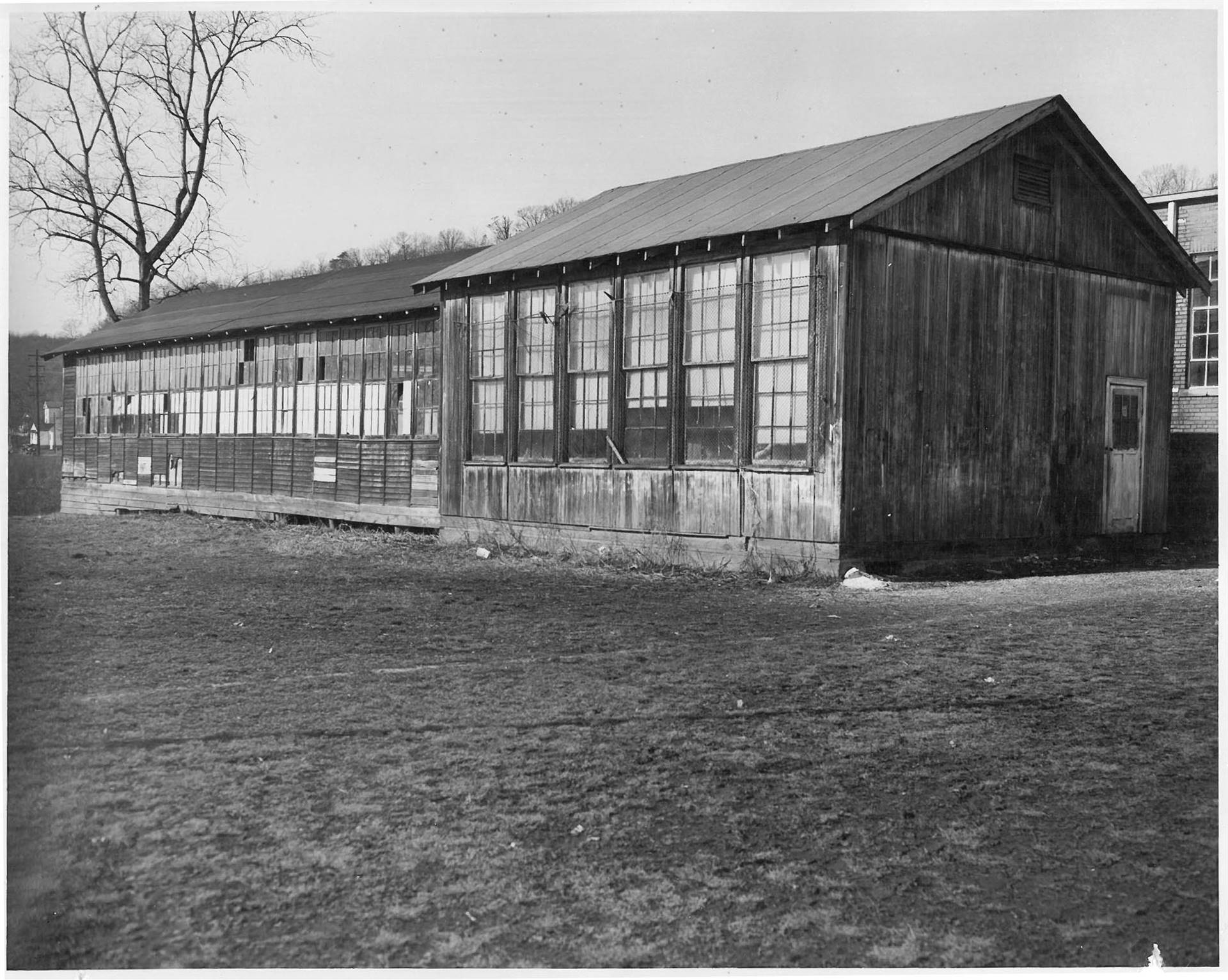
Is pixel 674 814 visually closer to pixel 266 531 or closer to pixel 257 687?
pixel 257 687

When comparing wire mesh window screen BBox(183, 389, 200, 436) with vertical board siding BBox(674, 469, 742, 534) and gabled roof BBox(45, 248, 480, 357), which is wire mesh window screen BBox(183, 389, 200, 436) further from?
vertical board siding BBox(674, 469, 742, 534)

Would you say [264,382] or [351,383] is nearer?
[351,383]

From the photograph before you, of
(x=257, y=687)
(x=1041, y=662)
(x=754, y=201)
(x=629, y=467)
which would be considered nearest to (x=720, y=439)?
(x=629, y=467)

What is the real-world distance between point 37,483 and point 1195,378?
34.1 m

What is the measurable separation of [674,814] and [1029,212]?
12641 millimetres

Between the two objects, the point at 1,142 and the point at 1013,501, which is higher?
the point at 1,142

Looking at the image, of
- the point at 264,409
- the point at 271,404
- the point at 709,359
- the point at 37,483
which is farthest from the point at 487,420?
the point at 37,483

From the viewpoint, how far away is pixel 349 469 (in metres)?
22.2

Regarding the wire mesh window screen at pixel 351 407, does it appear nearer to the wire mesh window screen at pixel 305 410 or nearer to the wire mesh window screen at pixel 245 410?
the wire mesh window screen at pixel 305 410

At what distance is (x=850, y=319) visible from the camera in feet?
43.1

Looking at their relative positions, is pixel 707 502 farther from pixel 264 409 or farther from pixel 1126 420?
pixel 264 409

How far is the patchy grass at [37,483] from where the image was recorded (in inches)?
1304

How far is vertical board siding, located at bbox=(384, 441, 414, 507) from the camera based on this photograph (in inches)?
806

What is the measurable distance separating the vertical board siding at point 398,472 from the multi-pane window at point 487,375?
2661 mm
